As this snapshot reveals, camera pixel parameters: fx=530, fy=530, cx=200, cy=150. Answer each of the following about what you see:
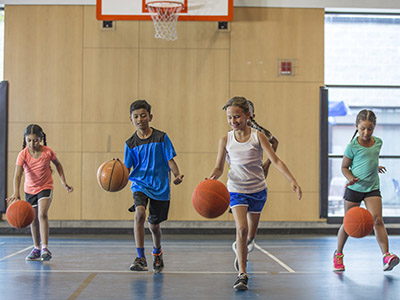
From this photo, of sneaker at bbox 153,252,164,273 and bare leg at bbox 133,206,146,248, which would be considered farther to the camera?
sneaker at bbox 153,252,164,273

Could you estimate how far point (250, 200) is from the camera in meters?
4.61

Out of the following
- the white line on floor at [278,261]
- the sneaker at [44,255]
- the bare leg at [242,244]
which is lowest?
the white line on floor at [278,261]

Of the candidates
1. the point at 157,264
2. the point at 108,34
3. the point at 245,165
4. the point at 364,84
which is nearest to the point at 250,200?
the point at 245,165

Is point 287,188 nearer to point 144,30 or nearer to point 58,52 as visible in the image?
point 144,30

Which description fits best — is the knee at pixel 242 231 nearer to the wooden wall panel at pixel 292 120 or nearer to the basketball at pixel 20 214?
the basketball at pixel 20 214

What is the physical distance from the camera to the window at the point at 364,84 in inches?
361

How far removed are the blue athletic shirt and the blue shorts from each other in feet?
2.61

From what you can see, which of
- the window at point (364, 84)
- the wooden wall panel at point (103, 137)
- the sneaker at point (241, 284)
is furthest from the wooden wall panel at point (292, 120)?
the sneaker at point (241, 284)

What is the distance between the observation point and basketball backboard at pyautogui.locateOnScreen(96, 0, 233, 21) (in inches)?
321

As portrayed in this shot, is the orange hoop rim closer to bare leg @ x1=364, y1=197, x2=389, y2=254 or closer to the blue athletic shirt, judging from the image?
the blue athletic shirt

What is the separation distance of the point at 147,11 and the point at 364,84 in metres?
3.95

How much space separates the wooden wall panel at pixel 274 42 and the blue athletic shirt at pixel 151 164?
413cm

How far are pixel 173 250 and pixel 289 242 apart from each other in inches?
74.0

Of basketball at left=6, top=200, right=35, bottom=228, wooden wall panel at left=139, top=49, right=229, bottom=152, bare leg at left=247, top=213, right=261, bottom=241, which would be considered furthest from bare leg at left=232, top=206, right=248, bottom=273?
wooden wall panel at left=139, top=49, right=229, bottom=152
